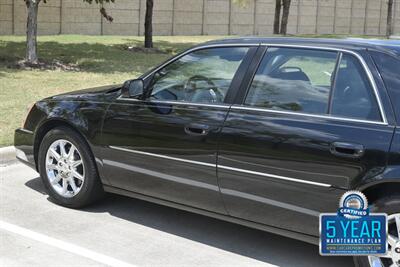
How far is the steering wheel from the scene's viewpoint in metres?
4.64

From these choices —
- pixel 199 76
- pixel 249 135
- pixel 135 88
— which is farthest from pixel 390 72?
pixel 135 88

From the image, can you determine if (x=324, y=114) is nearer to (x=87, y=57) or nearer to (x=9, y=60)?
(x=9, y=60)

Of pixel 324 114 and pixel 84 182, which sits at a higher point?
pixel 324 114

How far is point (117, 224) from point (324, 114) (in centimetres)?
215

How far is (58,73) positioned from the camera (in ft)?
45.1

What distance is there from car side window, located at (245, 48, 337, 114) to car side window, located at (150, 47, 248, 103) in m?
0.24

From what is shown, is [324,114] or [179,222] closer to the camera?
[324,114]

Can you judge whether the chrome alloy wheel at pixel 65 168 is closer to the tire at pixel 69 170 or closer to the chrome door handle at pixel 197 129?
the tire at pixel 69 170

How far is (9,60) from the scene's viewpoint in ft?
50.2

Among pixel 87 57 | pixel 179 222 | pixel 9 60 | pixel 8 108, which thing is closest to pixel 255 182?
pixel 179 222

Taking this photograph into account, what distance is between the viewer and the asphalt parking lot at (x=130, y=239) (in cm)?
441

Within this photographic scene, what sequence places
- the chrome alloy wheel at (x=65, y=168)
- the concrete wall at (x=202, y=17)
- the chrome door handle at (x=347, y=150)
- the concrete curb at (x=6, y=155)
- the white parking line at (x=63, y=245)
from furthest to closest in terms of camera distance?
the concrete wall at (x=202, y=17), the concrete curb at (x=6, y=155), the chrome alloy wheel at (x=65, y=168), the white parking line at (x=63, y=245), the chrome door handle at (x=347, y=150)

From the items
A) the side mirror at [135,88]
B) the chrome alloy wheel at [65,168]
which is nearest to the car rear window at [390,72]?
the side mirror at [135,88]

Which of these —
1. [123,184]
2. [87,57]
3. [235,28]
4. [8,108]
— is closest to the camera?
[123,184]
